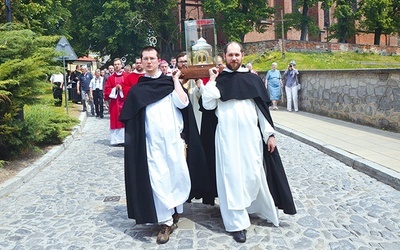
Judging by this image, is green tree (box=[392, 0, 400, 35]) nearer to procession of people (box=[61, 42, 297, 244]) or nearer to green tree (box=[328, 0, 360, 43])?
green tree (box=[328, 0, 360, 43])

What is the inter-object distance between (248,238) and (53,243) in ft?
7.02

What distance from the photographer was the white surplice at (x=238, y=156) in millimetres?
4602

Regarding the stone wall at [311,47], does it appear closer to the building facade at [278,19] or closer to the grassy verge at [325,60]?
the grassy verge at [325,60]

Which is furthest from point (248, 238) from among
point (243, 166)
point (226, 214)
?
point (243, 166)

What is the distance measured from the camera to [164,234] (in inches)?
181

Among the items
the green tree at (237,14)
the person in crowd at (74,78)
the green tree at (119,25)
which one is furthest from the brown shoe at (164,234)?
the green tree at (237,14)

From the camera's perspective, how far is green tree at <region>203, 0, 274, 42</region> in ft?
145

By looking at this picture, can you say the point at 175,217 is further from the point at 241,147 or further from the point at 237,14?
the point at 237,14

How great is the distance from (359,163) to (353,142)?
2059 mm

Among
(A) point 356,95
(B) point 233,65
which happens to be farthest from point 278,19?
(B) point 233,65

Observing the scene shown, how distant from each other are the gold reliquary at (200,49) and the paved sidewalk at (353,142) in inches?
135

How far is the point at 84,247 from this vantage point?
4.47 meters

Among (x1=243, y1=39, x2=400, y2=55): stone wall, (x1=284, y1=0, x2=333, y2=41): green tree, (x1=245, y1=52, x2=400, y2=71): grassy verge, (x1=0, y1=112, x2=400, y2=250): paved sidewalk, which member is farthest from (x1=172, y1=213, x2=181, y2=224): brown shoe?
(x1=284, y1=0, x2=333, y2=41): green tree

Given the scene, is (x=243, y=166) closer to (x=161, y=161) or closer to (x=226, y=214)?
(x=226, y=214)
